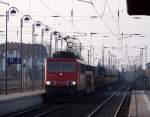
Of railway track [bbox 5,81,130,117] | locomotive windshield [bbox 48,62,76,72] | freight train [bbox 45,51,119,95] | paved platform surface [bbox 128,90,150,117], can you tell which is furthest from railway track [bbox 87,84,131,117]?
locomotive windshield [bbox 48,62,76,72]

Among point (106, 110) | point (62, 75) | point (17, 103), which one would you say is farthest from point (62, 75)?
point (17, 103)

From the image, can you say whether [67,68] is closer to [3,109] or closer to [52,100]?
[52,100]

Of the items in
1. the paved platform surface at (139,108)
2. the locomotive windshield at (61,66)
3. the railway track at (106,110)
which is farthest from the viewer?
the locomotive windshield at (61,66)

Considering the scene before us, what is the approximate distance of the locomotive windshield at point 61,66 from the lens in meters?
38.1

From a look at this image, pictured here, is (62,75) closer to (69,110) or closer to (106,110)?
(106,110)

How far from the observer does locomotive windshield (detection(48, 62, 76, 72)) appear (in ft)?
125

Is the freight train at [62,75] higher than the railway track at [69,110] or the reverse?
higher

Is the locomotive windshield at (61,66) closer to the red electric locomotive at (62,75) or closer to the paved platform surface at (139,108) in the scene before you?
the red electric locomotive at (62,75)

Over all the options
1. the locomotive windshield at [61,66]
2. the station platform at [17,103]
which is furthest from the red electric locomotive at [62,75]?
the station platform at [17,103]

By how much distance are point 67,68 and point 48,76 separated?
5.03ft

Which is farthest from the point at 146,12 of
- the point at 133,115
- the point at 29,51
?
the point at 29,51

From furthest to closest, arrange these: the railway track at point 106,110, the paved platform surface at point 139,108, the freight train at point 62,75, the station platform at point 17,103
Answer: the freight train at point 62,75 → the railway track at point 106,110 → the station platform at point 17,103 → the paved platform surface at point 139,108

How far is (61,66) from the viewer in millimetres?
38344

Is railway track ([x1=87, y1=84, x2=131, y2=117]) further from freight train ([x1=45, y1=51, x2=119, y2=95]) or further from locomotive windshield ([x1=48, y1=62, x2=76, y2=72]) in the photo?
locomotive windshield ([x1=48, y1=62, x2=76, y2=72])
